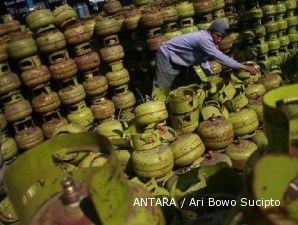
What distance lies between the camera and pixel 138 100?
663 cm

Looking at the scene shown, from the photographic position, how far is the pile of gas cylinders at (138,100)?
6.51ft

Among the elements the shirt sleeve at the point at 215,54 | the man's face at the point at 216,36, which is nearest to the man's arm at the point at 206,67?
the shirt sleeve at the point at 215,54

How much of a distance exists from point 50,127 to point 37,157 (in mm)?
3591

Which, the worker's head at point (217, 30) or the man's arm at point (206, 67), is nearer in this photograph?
the worker's head at point (217, 30)

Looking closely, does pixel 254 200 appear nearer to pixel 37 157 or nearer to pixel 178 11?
pixel 37 157

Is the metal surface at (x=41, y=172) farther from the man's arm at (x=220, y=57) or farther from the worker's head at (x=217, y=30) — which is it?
the worker's head at (x=217, y=30)

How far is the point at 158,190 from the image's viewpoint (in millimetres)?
2963

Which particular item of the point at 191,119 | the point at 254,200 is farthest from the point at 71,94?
the point at 254,200

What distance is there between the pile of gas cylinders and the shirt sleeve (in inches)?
12.8

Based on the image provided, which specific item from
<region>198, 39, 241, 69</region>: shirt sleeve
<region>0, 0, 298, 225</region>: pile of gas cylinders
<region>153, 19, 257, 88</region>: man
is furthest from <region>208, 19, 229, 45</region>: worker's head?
<region>0, 0, 298, 225</region>: pile of gas cylinders

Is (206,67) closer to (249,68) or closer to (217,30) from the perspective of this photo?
(217,30)

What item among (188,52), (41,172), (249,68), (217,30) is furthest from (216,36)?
(41,172)

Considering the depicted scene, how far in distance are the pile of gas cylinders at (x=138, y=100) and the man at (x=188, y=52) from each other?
0.77ft

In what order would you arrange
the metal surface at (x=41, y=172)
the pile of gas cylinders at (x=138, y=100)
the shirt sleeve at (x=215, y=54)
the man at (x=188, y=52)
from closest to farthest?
the metal surface at (x=41, y=172), the pile of gas cylinders at (x=138, y=100), the shirt sleeve at (x=215, y=54), the man at (x=188, y=52)
